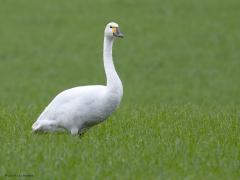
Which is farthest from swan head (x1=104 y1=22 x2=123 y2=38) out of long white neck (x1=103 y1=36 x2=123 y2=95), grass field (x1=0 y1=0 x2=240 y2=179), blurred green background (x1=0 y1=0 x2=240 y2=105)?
blurred green background (x1=0 y1=0 x2=240 y2=105)

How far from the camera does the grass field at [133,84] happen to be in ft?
28.4

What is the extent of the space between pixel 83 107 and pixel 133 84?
16.4 meters

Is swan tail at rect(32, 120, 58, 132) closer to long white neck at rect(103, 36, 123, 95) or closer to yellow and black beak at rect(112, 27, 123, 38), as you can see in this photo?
long white neck at rect(103, 36, 123, 95)

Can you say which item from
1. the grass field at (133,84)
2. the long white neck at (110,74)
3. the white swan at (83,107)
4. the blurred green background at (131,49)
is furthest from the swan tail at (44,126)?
the blurred green background at (131,49)

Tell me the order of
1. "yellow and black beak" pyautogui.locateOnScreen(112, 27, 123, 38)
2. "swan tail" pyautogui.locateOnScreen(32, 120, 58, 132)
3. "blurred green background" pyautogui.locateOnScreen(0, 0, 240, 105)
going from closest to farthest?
"swan tail" pyautogui.locateOnScreen(32, 120, 58, 132)
"yellow and black beak" pyautogui.locateOnScreen(112, 27, 123, 38)
"blurred green background" pyautogui.locateOnScreen(0, 0, 240, 105)

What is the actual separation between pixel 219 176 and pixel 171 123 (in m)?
3.65

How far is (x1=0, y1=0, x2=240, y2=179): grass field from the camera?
28.4ft

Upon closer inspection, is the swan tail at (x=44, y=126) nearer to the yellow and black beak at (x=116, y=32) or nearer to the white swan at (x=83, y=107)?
the white swan at (x=83, y=107)

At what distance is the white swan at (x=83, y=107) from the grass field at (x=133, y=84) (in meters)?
0.22

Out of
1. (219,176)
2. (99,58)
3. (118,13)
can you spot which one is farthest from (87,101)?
(118,13)

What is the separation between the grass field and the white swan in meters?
0.22

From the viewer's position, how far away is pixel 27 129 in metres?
11.1

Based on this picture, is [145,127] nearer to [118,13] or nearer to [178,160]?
[178,160]

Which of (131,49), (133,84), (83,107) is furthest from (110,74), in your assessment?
(131,49)
